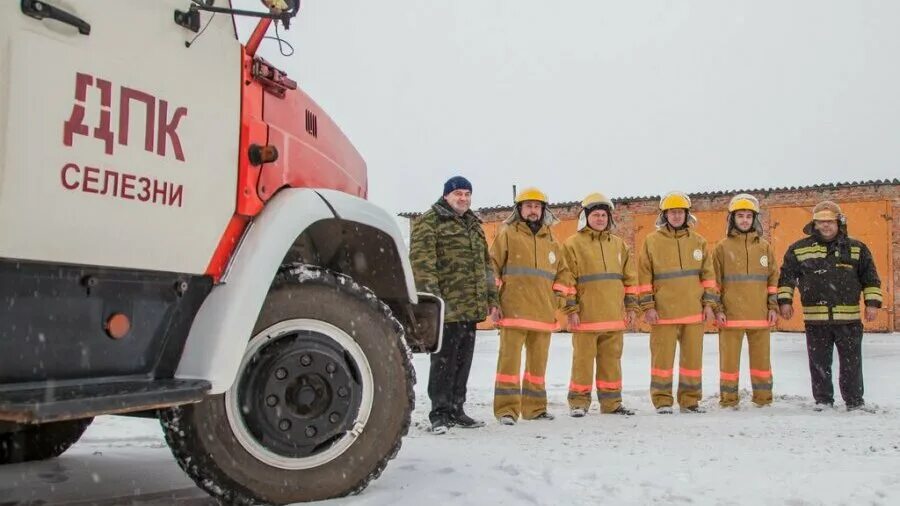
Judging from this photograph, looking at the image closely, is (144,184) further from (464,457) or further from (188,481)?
(464,457)

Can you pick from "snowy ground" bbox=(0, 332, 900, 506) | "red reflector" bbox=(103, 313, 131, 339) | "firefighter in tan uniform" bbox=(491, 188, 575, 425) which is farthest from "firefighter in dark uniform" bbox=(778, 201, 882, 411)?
"red reflector" bbox=(103, 313, 131, 339)

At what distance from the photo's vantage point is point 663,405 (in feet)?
21.4

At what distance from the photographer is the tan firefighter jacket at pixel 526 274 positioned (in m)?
6.09

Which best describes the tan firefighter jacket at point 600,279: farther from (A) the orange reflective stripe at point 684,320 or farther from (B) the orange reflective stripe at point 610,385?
(B) the orange reflective stripe at point 610,385

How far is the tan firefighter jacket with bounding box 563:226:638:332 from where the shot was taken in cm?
650

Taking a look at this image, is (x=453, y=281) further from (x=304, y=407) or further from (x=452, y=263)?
(x=304, y=407)

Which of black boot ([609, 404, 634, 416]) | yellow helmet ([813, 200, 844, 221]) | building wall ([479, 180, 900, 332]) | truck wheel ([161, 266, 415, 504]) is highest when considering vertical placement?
building wall ([479, 180, 900, 332])

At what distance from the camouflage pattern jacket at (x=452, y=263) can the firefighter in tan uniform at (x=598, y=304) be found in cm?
106

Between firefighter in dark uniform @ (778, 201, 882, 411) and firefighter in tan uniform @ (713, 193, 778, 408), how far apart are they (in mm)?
227

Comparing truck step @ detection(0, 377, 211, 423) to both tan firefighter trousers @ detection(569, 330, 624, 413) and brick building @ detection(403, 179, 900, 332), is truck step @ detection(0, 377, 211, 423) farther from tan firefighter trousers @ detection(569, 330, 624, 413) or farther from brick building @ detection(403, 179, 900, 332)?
brick building @ detection(403, 179, 900, 332)

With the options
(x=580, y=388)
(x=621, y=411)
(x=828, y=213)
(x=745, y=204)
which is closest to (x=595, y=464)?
(x=580, y=388)

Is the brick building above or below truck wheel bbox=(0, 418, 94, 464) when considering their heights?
above

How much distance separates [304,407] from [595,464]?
5.83ft

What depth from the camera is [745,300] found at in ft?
22.6
